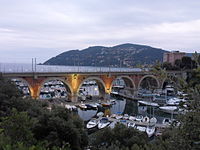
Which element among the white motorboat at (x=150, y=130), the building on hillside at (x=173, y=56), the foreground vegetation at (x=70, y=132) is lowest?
the white motorboat at (x=150, y=130)

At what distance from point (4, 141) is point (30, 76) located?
2574cm

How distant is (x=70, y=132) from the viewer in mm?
11297

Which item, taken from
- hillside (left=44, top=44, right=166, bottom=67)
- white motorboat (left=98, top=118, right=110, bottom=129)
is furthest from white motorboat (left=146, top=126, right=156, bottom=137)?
hillside (left=44, top=44, right=166, bottom=67)

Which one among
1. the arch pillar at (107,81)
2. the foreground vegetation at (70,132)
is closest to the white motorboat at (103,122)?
the foreground vegetation at (70,132)

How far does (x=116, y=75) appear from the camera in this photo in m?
39.2

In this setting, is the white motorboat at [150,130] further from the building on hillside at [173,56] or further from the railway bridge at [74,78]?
the building on hillside at [173,56]

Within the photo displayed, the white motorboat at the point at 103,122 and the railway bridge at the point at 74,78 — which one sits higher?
the railway bridge at the point at 74,78

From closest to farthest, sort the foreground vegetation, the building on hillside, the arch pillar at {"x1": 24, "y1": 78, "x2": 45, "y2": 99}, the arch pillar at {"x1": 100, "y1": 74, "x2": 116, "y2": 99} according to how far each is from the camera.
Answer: the foreground vegetation < the arch pillar at {"x1": 24, "y1": 78, "x2": 45, "y2": 99} < the arch pillar at {"x1": 100, "y1": 74, "x2": 116, "y2": 99} < the building on hillside

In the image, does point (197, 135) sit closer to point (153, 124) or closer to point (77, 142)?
point (77, 142)

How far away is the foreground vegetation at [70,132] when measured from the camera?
265 centimetres

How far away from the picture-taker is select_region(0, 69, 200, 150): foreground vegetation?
265 centimetres

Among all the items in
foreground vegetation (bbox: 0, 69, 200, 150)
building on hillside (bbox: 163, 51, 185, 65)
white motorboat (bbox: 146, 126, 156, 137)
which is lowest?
white motorboat (bbox: 146, 126, 156, 137)

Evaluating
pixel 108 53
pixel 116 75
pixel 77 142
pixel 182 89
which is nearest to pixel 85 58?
pixel 108 53

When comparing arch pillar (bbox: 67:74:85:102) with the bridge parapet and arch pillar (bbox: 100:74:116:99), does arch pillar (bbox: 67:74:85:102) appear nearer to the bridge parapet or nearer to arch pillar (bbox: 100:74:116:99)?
the bridge parapet
